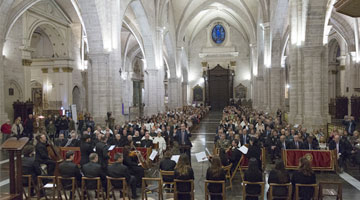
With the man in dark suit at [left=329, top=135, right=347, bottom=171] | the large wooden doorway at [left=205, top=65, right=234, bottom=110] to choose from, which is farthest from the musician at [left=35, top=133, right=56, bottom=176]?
the large wooden doorway at [left=205, top=65, right=234, bottom=110]

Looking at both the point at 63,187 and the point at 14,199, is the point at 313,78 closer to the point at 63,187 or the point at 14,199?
the point at 63,187

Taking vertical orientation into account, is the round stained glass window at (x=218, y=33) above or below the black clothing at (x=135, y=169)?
above

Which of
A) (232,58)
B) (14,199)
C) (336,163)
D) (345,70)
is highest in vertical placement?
(232,58)

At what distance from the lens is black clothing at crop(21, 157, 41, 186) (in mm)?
6727

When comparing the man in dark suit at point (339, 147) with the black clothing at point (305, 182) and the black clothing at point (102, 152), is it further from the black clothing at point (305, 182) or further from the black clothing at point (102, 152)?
the black clothing at point (102, 152)

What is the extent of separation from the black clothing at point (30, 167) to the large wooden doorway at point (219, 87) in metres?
36.9

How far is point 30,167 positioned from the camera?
22.3 ft

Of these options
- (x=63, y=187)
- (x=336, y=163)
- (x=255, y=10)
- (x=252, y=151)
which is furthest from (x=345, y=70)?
(x=63, y=187)

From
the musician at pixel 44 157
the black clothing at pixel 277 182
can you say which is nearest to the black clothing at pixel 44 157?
the musician at pixel 44 157

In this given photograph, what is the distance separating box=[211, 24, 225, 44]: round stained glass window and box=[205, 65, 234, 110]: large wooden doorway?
4495mm

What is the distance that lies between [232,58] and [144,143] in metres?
36.3

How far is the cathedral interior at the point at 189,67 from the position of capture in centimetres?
1347

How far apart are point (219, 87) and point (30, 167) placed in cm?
3796

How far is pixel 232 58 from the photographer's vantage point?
145 ft
